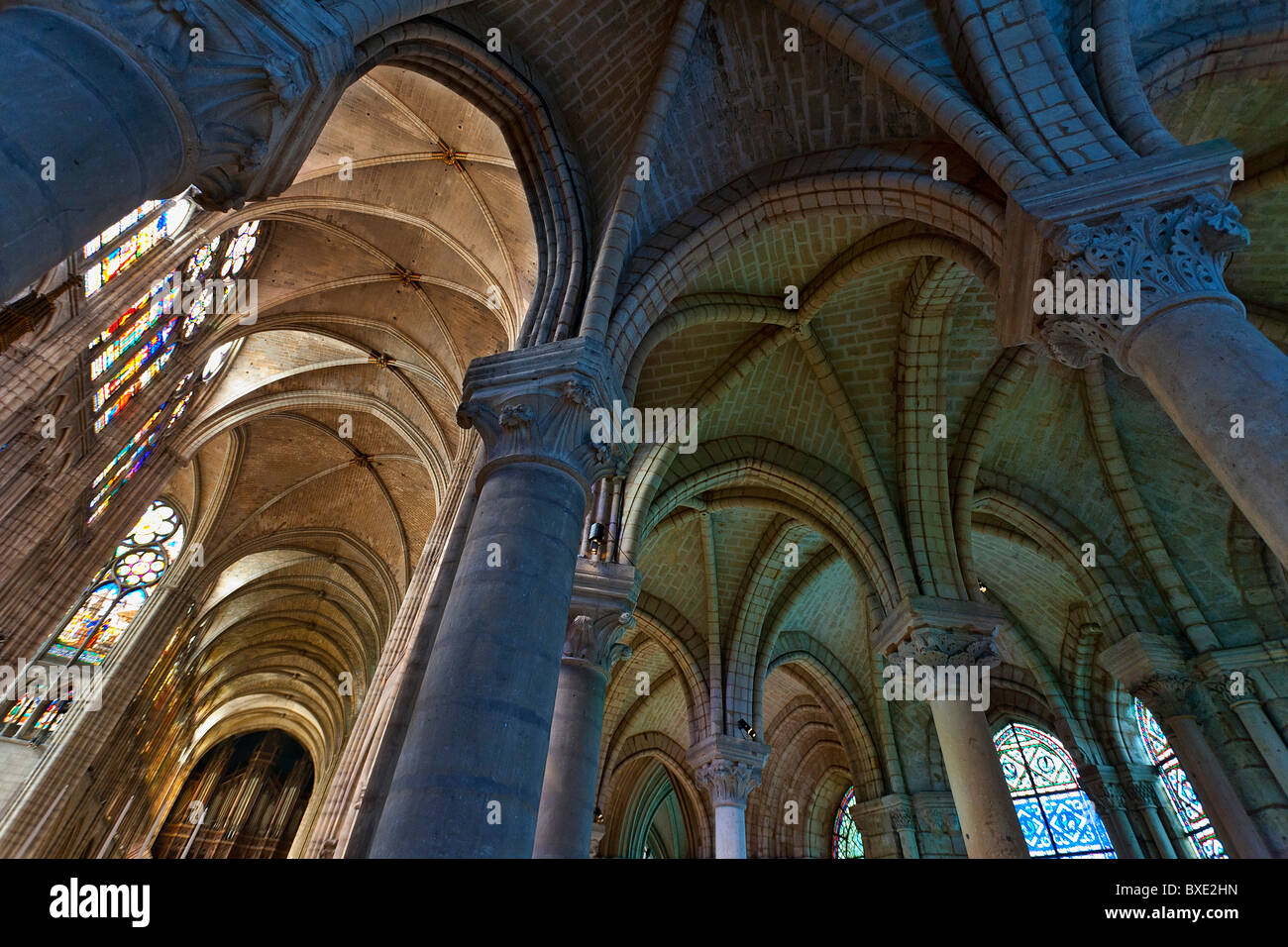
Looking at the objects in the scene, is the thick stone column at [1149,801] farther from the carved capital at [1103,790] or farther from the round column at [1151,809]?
the carved capital at [1103,790]

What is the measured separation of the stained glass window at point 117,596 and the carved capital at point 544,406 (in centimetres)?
1332

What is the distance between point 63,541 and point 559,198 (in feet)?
29.9

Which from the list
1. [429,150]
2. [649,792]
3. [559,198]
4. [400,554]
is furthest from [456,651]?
[649,792]

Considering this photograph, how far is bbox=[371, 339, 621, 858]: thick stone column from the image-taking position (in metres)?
3.28

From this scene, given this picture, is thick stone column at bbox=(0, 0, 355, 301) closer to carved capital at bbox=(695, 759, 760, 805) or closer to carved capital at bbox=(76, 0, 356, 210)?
carved capital at bbox=(76, 0, 356, 210)

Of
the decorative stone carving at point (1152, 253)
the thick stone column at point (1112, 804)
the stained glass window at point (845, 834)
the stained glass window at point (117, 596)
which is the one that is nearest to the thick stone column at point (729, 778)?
the thick stone column at point (1112, 804)

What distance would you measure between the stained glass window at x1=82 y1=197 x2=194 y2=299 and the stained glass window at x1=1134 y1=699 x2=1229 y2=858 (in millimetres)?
14612

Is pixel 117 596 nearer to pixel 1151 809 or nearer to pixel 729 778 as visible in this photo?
pixel 729 778

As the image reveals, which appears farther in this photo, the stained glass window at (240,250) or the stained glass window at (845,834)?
the stained glass window at (845,834)

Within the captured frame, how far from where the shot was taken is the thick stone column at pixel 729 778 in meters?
10.1

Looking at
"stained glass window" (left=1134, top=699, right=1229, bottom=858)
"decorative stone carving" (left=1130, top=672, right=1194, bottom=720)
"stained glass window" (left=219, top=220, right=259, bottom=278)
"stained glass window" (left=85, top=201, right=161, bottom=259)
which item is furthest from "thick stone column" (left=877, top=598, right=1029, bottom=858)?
"stained glass window" (left=219, top=220, right=259, bottom=278)

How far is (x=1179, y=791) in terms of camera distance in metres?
12.1
